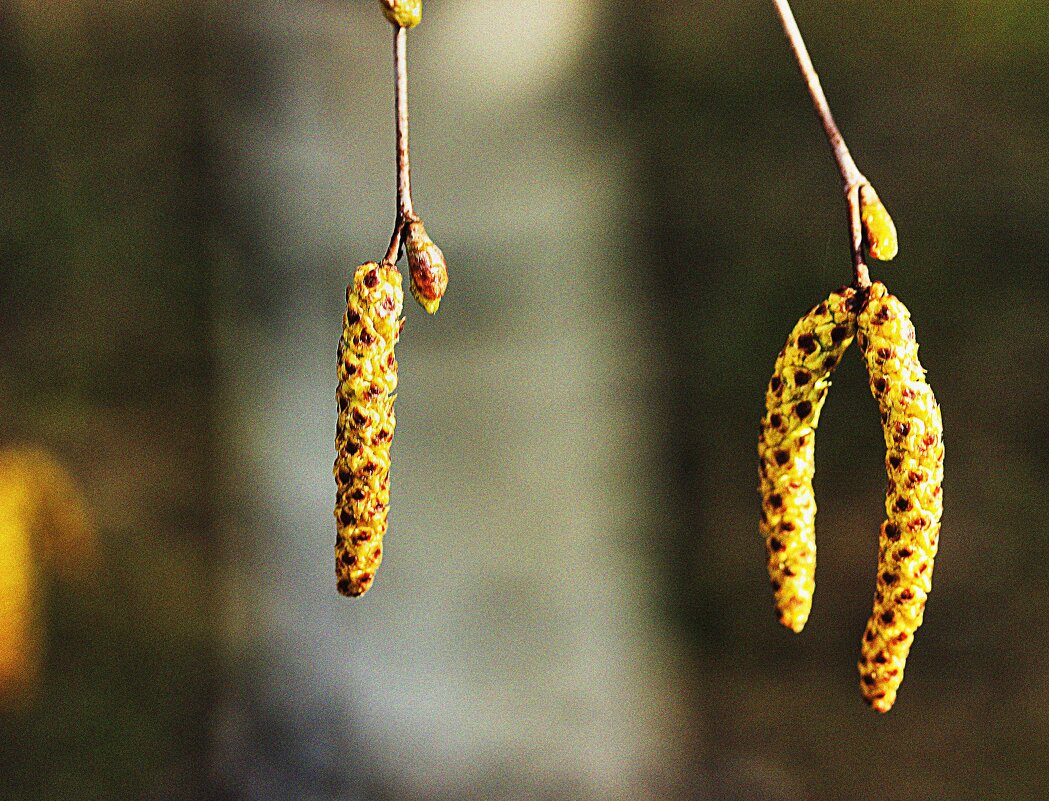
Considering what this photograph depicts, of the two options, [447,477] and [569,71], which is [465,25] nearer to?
[569,71]

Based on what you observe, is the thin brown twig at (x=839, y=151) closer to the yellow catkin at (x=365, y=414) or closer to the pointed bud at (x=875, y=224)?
the pointed bud at (x=875, y=224)

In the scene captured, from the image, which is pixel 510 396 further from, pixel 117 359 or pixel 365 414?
pixel 365 414

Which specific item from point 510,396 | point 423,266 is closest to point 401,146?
point 423,266

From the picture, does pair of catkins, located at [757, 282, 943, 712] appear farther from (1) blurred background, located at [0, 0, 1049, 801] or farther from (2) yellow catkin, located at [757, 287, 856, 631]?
(1) blurred background, located at [0, 0, 1049, 801]

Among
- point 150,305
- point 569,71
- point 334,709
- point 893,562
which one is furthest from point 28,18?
point 893,562

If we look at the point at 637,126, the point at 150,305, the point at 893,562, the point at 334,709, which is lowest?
the point at 334,709

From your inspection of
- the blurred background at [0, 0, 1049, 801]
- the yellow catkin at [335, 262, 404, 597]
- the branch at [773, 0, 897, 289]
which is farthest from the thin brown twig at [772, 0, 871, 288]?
the blurred background at [0, 0, 1049, 801]
